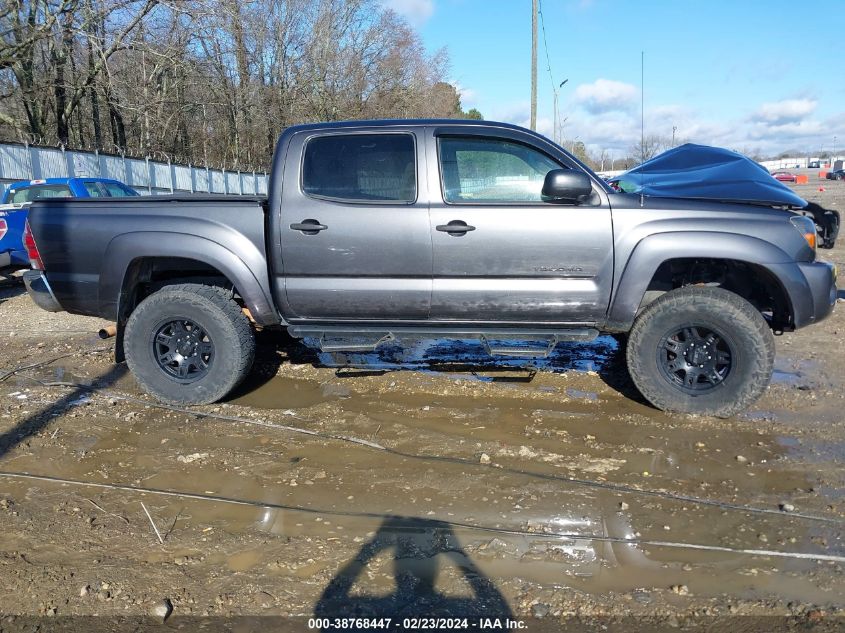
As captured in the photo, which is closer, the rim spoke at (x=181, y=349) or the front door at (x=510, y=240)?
the front door at (x=510, y=240)

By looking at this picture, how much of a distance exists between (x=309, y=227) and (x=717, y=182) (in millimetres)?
3030

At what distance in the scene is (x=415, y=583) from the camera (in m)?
2.63

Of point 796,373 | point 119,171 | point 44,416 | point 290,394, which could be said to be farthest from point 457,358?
point 119,171

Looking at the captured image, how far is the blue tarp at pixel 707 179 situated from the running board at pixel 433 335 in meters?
1.16

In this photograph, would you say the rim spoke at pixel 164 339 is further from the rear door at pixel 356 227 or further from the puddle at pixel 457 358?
the puddle at pixel 457 358

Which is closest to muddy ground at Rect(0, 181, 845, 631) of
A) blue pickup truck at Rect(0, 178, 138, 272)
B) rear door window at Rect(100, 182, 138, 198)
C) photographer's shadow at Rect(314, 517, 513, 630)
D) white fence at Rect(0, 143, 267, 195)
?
photographer's shadow at Rect(314, 517, 513, 630)

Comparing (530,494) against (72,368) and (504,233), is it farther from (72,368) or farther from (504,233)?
(72,368)

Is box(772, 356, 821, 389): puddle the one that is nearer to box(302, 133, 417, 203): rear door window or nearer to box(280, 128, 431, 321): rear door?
box(280, 128, 431, 321): rear door

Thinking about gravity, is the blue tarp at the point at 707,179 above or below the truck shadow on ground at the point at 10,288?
above

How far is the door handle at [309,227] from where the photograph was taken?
4344mm

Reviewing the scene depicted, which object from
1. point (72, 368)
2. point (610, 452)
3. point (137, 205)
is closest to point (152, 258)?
point (137, 205)

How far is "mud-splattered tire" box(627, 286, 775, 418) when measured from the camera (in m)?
4.21

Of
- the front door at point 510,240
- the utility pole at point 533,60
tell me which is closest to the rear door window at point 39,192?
the front door at point 510,240

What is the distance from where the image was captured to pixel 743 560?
2.80 metres
